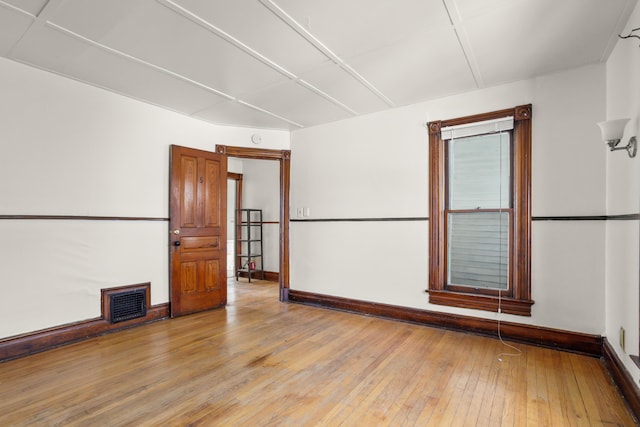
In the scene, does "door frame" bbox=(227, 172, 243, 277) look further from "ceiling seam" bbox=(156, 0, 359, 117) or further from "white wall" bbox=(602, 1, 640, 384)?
"white wall" bbox=(602, 1, 640, 384)

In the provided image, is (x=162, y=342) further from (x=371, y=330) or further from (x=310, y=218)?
(x=310, y=218)

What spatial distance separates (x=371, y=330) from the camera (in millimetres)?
3406

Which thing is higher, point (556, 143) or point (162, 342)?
point (556, 143)

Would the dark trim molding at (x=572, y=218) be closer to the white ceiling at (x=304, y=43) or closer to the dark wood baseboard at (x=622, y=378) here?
the dark wood baseboard at (x=622, y=378)

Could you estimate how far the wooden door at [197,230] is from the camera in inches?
152

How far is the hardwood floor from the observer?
74.5 inches

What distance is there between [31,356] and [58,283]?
61cm

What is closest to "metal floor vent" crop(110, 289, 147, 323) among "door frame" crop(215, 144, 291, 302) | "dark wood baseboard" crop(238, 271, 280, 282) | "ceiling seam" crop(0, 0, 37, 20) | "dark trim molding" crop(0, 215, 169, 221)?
"dark trim molding" crop(0, 215, 169, 221)

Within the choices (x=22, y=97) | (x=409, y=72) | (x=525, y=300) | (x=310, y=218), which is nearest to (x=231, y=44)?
(x=409, y=72)

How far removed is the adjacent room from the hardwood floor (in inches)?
0.8

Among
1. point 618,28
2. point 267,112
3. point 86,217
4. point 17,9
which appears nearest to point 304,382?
point 86,217

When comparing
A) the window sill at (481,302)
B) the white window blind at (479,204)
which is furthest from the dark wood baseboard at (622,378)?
the white window blind at (479,204)

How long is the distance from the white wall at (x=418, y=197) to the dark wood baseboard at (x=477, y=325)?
0.23 feet

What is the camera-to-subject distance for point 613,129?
2.11m
